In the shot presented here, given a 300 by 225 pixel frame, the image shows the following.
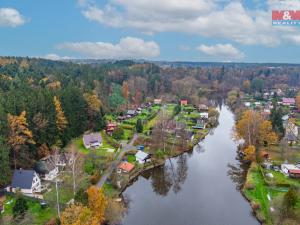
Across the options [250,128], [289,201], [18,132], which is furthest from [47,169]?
[250,128]

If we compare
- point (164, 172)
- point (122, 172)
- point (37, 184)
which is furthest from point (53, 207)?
point (164, 172)

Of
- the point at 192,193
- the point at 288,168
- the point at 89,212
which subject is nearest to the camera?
the point at 89,212

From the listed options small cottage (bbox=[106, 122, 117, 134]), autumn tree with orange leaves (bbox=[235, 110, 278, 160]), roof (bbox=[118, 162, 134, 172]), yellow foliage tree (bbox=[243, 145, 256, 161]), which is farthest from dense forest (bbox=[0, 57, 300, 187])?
yellow foliage tree (bbox=[243, 145, 256, 161])

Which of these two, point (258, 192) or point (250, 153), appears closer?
point (258, 192)

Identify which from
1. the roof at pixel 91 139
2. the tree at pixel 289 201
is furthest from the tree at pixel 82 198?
the roof at pixel 91 139

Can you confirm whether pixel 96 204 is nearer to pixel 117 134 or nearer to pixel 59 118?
pixel 59 118

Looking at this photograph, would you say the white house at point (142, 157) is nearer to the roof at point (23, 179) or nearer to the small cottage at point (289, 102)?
the roof at point (23, 179)
